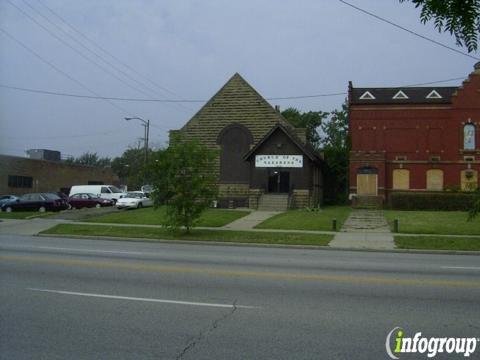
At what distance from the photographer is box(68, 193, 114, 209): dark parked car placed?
41500 mm

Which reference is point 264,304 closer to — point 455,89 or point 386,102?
point 386,102

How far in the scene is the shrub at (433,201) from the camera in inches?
1359

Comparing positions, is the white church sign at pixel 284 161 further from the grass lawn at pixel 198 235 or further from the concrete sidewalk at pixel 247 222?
the grass lawn at pixel 198 235

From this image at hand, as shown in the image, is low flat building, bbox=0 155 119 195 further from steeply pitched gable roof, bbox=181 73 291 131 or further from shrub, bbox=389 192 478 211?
shrub, bbox=389 192 478 211

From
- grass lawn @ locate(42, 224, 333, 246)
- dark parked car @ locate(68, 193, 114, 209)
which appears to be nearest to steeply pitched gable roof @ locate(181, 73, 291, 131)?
dark parked car @ locate(68, 193, 114, 209)

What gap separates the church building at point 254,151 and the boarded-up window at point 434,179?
29.3 ft

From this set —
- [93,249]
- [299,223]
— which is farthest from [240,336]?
[299,223]

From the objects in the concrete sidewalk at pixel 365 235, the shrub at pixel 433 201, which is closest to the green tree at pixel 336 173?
the shrub at pixel 433 201

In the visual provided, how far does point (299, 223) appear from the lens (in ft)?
82.0

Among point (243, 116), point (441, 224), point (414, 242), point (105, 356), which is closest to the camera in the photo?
point (105, 356)

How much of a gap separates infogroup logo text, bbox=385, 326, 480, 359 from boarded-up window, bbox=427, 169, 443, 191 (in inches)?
1506

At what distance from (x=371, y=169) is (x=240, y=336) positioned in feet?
124

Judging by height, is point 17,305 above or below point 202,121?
below

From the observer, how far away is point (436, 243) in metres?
18.7
